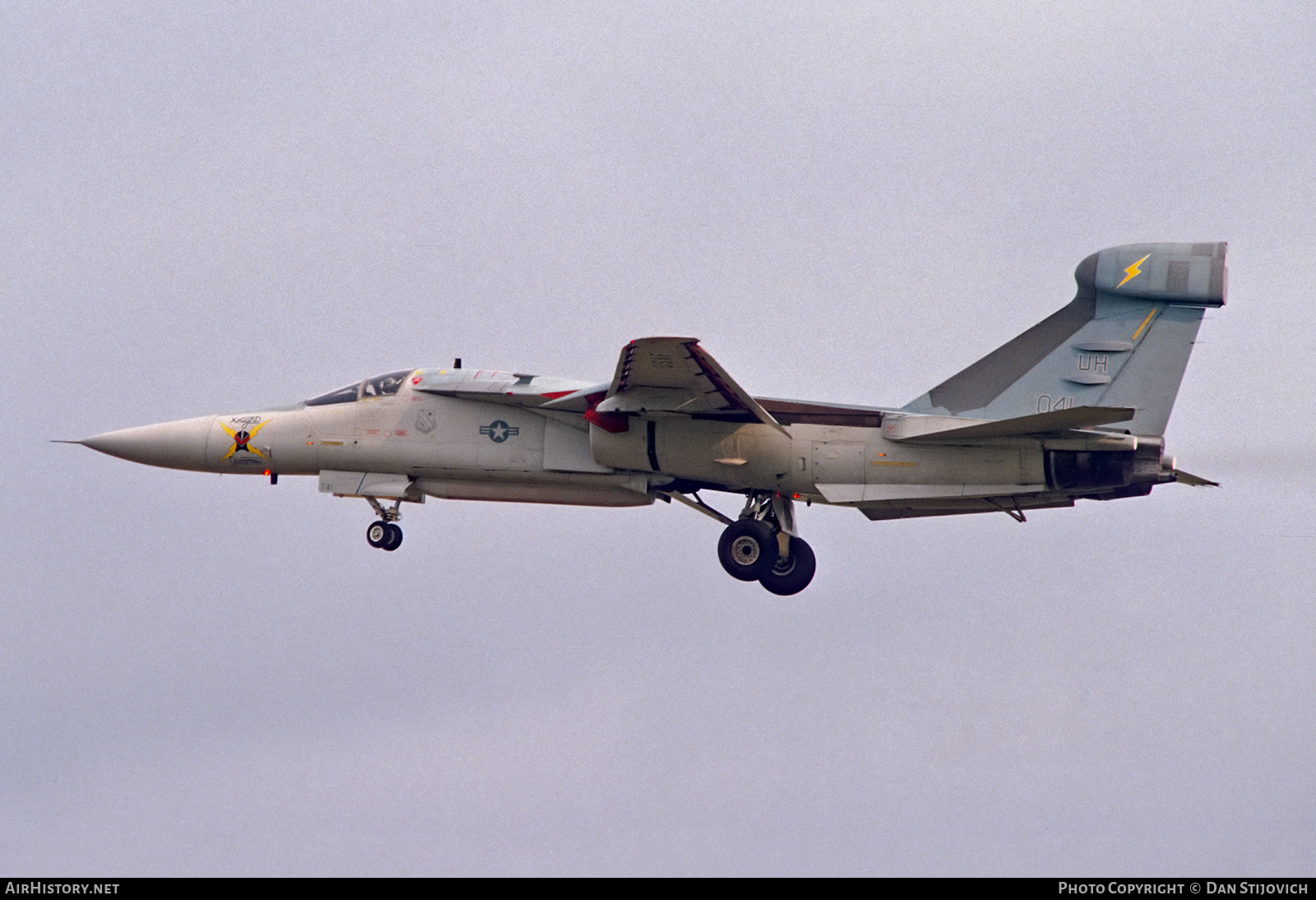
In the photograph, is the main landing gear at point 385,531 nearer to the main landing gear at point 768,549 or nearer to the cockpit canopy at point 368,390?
the cockpit canopy at point 368,390

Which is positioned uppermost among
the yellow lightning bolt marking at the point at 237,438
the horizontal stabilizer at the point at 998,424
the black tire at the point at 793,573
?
the yellow lightning bolt marking at the point at 237,438

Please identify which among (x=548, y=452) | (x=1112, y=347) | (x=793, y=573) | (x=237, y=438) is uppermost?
(x=1112, y=347)

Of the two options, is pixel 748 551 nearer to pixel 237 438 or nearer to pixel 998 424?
pixel 998 424

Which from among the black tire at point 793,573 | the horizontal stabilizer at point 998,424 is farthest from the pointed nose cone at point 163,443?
the horizontal stabilizer at point 998,424

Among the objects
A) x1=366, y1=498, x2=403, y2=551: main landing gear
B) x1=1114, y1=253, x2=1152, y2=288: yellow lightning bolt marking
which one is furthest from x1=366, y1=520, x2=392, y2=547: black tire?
x1=1114, y1=253, x2=1152, y2=288: yellow lightning bolt marking

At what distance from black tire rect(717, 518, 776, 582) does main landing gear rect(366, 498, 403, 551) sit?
5290 mm

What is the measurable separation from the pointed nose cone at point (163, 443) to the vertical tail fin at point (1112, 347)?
451 inches

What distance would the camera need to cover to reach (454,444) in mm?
25656

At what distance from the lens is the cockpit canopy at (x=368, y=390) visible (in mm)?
26266

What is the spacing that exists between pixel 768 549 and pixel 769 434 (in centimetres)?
204

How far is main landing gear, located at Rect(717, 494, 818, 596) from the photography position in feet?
83.1

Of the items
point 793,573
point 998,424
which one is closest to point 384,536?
point 793,573

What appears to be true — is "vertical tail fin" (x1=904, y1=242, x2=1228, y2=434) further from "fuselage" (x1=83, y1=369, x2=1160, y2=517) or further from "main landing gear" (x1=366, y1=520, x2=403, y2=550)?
"main landing gear" (x1=366, y1=520, x2=403, y2=550)

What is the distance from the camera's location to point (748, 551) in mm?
25359
